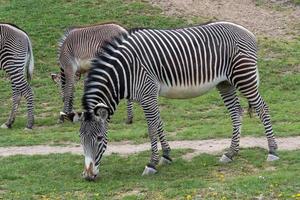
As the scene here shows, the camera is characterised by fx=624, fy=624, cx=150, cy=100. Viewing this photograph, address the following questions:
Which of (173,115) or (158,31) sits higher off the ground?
(158,31)

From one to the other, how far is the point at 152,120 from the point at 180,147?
235 cm

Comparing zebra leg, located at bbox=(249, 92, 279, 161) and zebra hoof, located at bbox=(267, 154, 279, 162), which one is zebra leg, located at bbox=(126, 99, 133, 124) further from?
zebra hoof, located at bbox=(267, 154, 279, 162)

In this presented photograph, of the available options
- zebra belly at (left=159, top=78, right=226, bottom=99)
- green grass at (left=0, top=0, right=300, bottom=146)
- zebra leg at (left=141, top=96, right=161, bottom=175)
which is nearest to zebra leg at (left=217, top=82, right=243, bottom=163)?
zebra belly at (left=159, top=78, right=226, bottom=99)

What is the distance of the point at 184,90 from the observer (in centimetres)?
1055

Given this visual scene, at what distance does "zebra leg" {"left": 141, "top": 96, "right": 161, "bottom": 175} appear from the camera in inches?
397

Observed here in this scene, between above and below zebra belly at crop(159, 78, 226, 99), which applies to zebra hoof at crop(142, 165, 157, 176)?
below

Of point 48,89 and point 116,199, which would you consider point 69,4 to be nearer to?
point 48,89

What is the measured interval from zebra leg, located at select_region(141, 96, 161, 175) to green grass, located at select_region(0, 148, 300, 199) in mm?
221

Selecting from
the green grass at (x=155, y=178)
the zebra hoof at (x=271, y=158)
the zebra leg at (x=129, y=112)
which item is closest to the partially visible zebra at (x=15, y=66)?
the zebra leg at (x=129, y=112)

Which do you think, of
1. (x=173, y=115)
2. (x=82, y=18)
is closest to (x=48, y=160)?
(x=173, y=115)

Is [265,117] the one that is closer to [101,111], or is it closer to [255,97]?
[255,97]

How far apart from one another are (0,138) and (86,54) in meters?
3.67

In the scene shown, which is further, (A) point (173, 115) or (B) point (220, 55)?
(A) point (173, 115)

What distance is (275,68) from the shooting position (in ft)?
66.3
